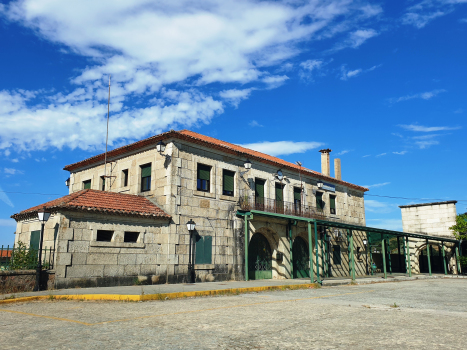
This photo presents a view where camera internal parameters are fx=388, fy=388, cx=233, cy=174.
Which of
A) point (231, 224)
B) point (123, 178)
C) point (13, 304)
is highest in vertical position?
point (123, 178)

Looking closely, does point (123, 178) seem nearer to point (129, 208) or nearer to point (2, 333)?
point (129, 208)

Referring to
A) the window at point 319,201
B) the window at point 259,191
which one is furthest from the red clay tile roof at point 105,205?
the window at point 319,201

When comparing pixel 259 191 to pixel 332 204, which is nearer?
pixel 259 191

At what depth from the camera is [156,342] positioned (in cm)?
498

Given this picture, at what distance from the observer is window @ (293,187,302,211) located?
79.7ft

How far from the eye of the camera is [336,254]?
2656 cm

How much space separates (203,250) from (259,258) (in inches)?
171

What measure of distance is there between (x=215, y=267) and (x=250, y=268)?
2.83 meters

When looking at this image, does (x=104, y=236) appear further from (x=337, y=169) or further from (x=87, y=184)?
(x=337, y=169)

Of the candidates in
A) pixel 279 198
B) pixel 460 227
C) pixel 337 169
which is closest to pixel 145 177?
pixel 279 198

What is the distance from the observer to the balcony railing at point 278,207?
67.7ft

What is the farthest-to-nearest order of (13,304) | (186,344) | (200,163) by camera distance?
1. (200,163)
2. (13,304)
3. (186,344)

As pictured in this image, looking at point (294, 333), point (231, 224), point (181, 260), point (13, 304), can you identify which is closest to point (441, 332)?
point (294, 333)

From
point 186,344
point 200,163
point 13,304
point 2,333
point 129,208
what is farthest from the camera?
point 200,163
